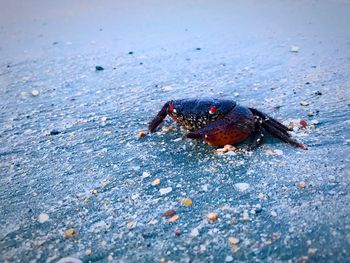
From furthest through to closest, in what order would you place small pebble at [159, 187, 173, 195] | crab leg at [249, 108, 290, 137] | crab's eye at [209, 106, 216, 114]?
crab leg at [249, 108, 290, 137] < crab's eye at [209, 106, 216, 114] < small pebble at [159, 187, 173, 195]

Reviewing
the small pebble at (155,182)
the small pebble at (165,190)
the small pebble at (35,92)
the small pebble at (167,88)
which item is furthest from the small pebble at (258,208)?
the small pebble at (35,92)

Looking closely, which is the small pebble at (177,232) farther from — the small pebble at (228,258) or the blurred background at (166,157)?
the small pebble at (228,258)

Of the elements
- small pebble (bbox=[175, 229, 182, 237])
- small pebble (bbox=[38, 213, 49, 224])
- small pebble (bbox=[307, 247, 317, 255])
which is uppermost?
small pebble (bbox=[307, 247, 317, 255])

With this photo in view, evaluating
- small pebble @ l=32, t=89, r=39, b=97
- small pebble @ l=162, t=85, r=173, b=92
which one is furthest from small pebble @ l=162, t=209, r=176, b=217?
small pebble @ l=32, t=89, r=39, b=97

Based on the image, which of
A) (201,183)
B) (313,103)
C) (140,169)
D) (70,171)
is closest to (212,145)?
(201,183)

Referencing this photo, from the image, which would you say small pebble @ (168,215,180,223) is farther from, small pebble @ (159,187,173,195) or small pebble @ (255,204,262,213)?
small pebble @ (255,204,262,213)
